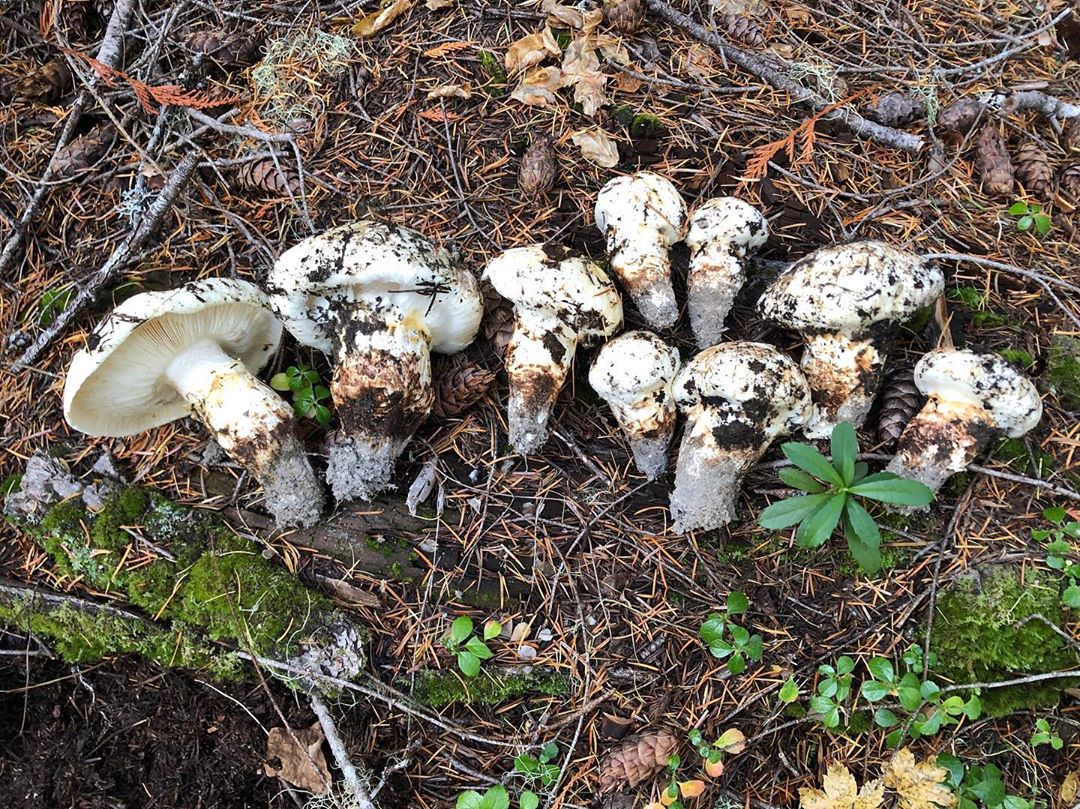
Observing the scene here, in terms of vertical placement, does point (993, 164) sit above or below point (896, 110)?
below

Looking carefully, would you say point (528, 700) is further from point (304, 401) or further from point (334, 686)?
point (304, 401)

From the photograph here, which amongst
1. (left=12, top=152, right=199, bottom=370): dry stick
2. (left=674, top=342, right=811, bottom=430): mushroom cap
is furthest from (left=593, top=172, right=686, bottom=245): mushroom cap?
(left=12, top=152, right=199, bottom=370): dry stick

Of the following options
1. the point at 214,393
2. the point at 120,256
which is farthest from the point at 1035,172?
the point at 120,256

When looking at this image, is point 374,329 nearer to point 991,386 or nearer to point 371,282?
point 371,282

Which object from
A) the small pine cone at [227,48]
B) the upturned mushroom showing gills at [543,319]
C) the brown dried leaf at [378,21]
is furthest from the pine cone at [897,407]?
the small pine cone at [227,48]

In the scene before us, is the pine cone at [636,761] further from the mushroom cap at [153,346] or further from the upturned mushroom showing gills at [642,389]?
the mushroom cap at [153,346]

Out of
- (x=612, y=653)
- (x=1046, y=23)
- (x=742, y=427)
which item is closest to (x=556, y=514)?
(x=612, y=653)
